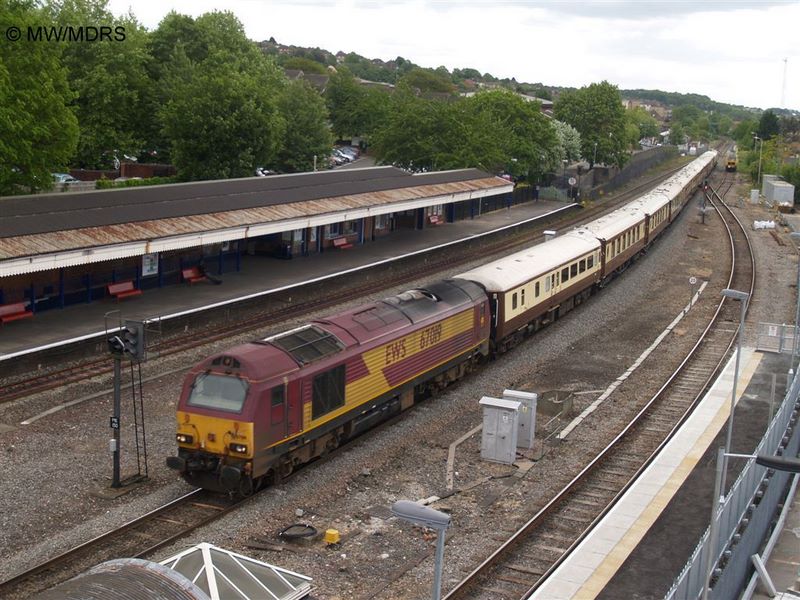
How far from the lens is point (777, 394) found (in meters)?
28.3

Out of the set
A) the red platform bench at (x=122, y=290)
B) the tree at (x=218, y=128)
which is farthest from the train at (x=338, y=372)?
the tree at (x=218, y=128)

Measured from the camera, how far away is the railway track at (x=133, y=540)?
15.1 meters

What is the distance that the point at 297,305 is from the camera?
119 ft

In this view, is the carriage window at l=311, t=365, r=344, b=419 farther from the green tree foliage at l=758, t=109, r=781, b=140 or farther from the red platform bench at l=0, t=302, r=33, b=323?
the green tree foliage at l=758, t=109, r=781, b=140

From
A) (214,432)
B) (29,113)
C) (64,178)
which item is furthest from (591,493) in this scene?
(64,178)

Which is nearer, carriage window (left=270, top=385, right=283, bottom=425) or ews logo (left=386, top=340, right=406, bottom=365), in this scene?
carriage window (left=270, top=385, right=283, bottom=425)

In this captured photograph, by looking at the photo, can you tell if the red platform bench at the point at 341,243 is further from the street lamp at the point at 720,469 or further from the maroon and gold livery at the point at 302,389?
the street lamp at the point at 720,469

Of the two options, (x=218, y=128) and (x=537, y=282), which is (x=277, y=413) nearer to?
(x=537, y=282)

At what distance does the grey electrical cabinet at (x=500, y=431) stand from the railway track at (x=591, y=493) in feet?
6.02

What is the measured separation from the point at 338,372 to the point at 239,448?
342 centimetres

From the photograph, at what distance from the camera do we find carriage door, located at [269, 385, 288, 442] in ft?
60.4

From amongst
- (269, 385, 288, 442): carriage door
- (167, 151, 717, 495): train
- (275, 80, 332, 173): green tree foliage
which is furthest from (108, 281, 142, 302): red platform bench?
(275, 80, 332, 173): green tree foliage

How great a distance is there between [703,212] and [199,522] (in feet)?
199

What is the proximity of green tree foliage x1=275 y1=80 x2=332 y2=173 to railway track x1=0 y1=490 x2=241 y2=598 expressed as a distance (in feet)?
170
